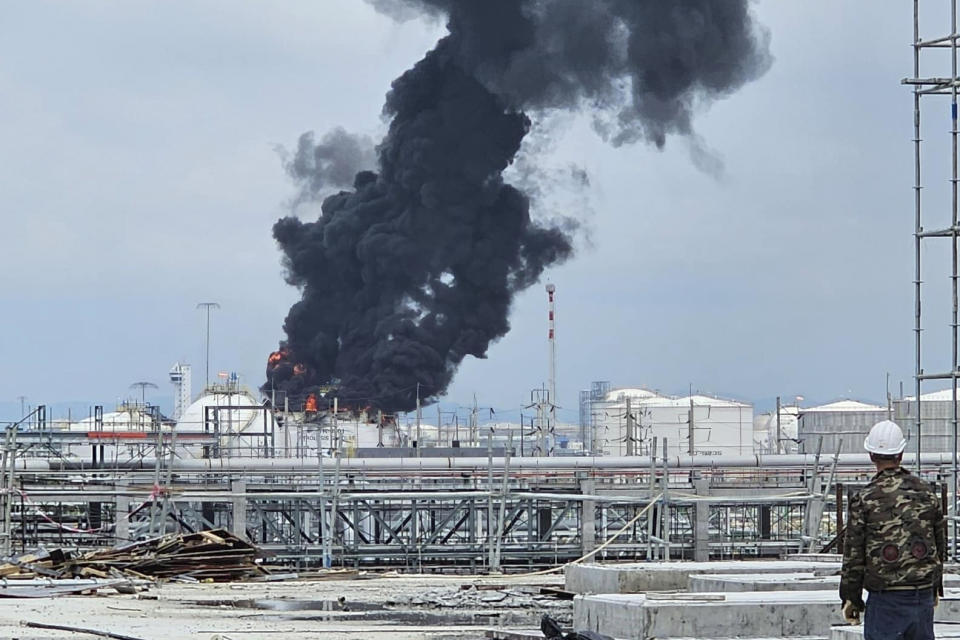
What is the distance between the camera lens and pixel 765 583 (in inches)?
574

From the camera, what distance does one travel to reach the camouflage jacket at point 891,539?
8.77 m

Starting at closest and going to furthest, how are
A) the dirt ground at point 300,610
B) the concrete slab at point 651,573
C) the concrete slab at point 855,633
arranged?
1. the concrete slab at point 855,633
2. the dirt ground at point 300,610
3. the concrete slab at point 651,573

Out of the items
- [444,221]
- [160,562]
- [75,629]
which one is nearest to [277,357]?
[444,221]

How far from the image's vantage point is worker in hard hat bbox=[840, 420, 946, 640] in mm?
8781

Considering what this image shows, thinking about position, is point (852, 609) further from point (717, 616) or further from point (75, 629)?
point (75, 629)

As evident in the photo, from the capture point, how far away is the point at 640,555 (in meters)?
34.9

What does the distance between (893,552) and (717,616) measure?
383cm

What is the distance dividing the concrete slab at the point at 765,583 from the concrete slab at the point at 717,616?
1.34 metres

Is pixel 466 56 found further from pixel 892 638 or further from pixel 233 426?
pixel 892 638

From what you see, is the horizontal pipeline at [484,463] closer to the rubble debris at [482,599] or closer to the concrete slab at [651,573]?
the rubble debris at [482,599]

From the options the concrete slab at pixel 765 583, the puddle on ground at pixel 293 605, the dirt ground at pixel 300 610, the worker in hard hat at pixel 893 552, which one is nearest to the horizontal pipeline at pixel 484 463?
the dirt ground at pixel 300 610

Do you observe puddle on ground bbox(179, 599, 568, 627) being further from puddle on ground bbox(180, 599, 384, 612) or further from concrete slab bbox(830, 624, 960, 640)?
concrete slab bbox(830, 624, 960, 640)

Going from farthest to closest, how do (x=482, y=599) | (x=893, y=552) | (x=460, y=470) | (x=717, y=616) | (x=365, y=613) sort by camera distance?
(x=460, y=470), (x=482, y=599), (x=365, y=613), (x=717, y=616), (x=893, y=552)

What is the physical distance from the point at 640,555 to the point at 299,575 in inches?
487
